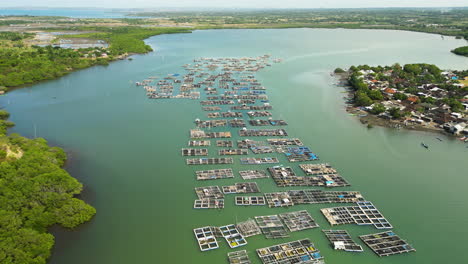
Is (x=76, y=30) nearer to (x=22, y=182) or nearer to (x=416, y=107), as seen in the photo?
(x=22, y=182)

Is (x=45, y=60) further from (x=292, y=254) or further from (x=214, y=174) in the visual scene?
(x=292, y=254)

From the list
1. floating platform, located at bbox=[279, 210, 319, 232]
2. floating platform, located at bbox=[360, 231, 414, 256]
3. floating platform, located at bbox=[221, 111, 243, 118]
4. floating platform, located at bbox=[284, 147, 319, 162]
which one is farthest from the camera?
floating platform, located at bbox=[221, 111, 243, 118]

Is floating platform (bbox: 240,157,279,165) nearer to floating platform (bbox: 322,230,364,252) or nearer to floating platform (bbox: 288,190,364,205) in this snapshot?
floating platform (bbox: 288,190,364,205)

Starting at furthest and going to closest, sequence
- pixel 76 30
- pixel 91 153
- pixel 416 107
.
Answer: pixel 76 30 → pixel 416 107 → pixel 91 153

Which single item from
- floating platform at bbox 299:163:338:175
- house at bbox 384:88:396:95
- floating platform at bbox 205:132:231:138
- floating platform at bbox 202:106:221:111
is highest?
house at bbox 384:88:396:95

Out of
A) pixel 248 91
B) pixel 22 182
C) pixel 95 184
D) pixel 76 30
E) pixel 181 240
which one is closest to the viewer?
pixel 181 240

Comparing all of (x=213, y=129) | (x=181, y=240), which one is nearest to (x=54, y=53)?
(x=213, y=129)

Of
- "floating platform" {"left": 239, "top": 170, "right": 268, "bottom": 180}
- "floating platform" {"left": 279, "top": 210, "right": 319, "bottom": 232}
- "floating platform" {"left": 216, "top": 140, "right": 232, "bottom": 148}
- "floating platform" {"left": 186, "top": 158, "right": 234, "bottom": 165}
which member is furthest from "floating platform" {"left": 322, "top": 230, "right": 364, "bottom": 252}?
"floating platform" {"left": 216, "top": 140, "right": 232, "bottom": 148}
